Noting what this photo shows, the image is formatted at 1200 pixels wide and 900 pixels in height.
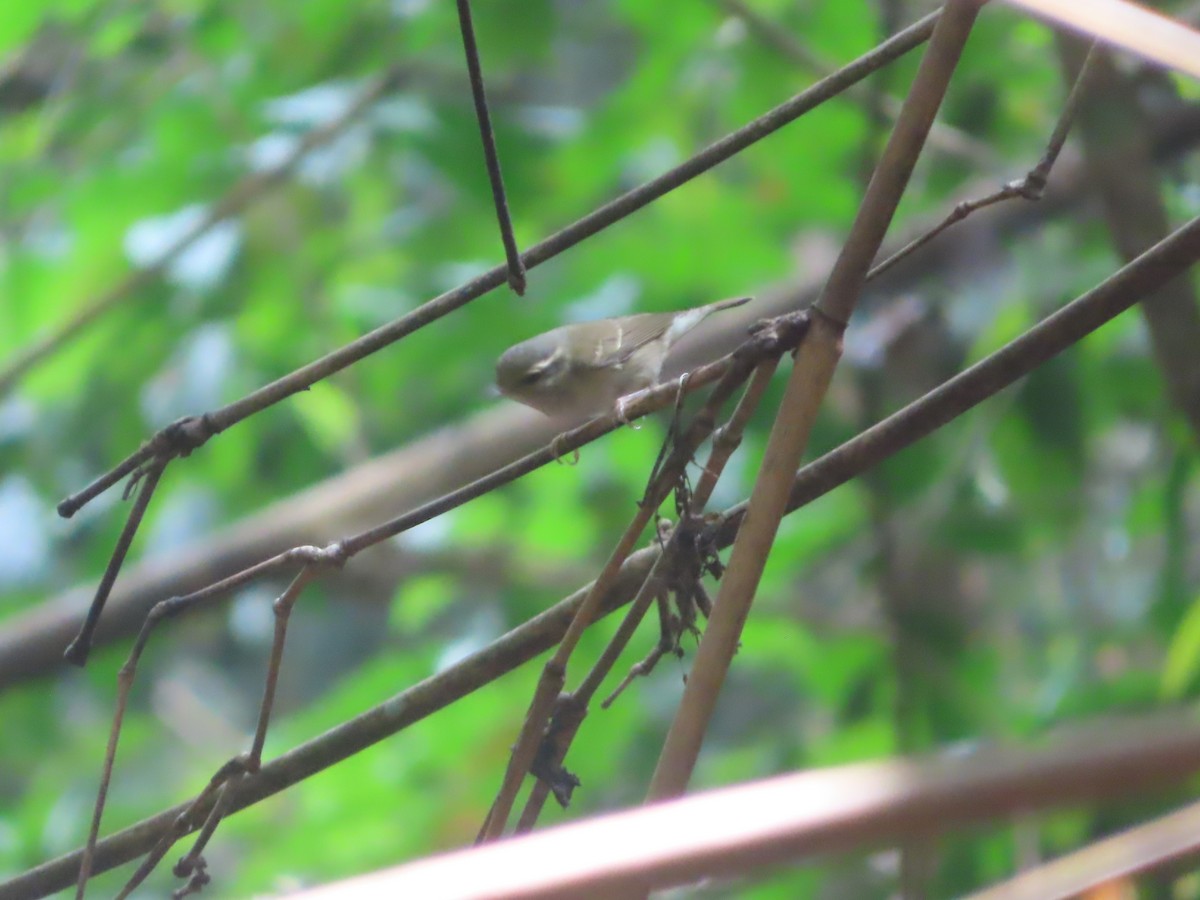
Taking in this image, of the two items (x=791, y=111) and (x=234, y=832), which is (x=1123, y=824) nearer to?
(x=791, y=111)

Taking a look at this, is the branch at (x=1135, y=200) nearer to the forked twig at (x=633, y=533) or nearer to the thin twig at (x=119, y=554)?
the forked twig at (x=633, y=533)

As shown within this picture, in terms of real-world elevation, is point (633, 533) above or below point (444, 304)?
below

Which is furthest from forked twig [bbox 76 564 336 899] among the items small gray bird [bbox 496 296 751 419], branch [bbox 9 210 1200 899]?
small gray bird [bbox 496 296 751 419]

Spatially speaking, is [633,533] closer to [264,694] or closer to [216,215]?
[264,694]

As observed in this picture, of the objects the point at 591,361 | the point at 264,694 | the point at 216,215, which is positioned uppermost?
the point at 216,215

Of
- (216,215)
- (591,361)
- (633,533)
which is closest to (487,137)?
(633,533)

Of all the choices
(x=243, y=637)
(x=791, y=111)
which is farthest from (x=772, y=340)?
(x=243, y=637)
